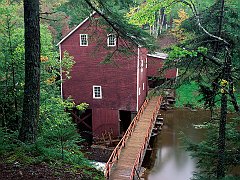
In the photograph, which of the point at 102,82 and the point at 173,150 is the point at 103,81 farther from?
the point at 173,150

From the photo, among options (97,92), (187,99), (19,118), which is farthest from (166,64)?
(187,99)

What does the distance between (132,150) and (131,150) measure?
5 centimetres

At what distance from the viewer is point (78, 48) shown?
18500 mm

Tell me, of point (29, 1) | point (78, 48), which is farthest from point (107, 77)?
point (29, 1)

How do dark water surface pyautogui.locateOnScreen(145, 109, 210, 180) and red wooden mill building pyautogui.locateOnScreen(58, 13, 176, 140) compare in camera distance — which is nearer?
dark water surface pyautogui.locateOnScreen(145, 109, 210, 180)

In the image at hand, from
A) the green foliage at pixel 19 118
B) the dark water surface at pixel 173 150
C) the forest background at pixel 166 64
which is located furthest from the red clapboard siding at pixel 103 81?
the forest background at pixel 166 64

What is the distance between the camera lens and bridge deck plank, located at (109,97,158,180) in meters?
11.5

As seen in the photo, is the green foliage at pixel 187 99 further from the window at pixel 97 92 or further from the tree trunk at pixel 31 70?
the tree trunk at pixel 31 70

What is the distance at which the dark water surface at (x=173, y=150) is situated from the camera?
15320 millimetres

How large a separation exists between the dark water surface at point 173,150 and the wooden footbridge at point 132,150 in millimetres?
1921

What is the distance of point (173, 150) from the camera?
18.1m

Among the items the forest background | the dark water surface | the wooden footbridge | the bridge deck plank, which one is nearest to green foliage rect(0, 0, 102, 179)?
the forest background

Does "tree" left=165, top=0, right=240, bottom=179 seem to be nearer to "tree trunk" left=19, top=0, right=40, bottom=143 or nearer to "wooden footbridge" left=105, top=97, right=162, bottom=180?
"tree trunk" left=19, top=0, right=40, bottom=143

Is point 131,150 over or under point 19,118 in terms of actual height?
under
